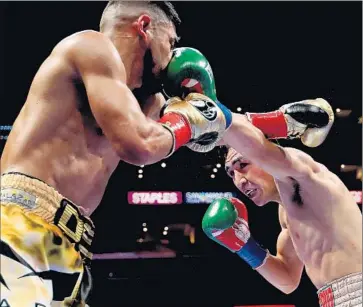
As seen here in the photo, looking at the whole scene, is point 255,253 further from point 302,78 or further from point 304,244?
point 302,78

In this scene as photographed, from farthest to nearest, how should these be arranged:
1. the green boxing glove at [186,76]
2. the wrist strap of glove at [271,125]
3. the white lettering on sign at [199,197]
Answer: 1. the white lettering on sign at [199,197]
2. the wrist strap of glove at [271,125]
3. the green boxing glove at [186,76]

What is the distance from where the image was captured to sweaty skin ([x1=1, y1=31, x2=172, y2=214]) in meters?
1.38

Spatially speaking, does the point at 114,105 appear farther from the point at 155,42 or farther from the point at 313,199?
the point at 313,199

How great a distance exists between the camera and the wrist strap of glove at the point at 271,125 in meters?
2.20

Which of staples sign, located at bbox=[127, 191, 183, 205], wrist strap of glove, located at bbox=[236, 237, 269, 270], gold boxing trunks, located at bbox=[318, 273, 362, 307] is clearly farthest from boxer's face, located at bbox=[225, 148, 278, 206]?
staples sign, located at bbox=[127, 191, 183, 205]

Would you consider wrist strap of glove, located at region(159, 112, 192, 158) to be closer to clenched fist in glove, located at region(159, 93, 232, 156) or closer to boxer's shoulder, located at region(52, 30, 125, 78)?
clenched fist in glove, located at region(159, 93, 232, 156)

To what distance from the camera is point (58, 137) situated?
143 cm

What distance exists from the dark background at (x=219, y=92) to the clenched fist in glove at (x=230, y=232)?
3.13 m

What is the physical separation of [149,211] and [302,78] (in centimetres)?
459

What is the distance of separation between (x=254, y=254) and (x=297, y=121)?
0.79 meters

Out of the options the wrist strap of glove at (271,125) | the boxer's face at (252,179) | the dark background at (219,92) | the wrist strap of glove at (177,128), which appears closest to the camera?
the wrist strap of glove at (177,128)

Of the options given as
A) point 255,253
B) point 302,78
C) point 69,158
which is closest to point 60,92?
point 69,158

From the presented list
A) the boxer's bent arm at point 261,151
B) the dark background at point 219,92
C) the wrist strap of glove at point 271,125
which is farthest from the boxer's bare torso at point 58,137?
the dark background at point 219,92

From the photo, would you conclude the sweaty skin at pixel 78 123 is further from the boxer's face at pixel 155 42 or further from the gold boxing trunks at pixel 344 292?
the gold boxing trunks at pixel 344 292
